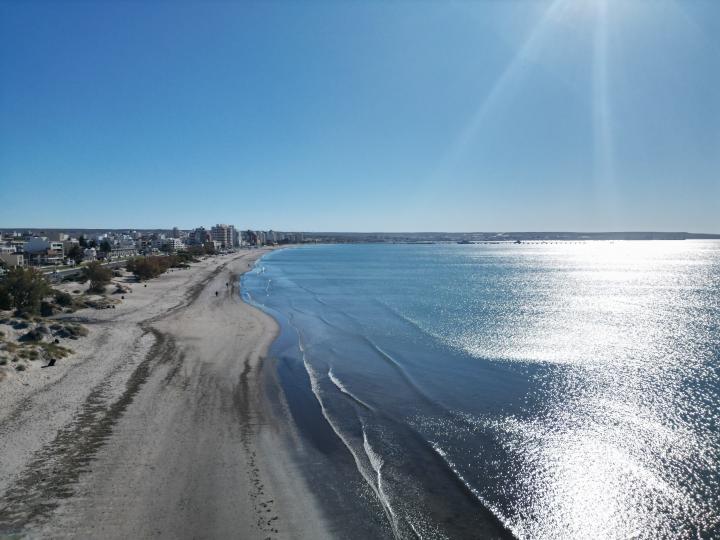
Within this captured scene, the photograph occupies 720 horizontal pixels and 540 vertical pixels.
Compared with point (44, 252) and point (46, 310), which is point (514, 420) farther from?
point (44, 252)

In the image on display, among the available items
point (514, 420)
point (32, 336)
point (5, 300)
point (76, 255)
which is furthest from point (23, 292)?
point (76, 255)

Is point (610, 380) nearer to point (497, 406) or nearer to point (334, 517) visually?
point (497, 406)

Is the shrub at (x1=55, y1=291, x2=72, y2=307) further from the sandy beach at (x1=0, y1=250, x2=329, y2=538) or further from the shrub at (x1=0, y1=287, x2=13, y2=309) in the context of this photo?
the sandy beach at (x1=0, y1=250, x2=329, y2=538)

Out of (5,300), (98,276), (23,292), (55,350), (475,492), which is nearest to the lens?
(475,492)

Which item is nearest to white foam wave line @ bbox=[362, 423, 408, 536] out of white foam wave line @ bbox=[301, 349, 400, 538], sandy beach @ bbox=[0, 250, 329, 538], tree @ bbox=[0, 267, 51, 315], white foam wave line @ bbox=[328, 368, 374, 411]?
white foam wave line @ bbox=[301, 349, 400, 538]

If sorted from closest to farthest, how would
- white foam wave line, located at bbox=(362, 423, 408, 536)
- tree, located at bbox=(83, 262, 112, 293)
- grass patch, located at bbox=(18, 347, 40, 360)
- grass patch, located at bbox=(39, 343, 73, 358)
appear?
white foam wave line, located at bbox=(362, 423, 408, 536), grass patch, located at bbox=(18, 347, 40, 360), grass patch, located at bbox=(39, 343, 73, 358), tree, located at bbox=(83, 262, 112, 293)
